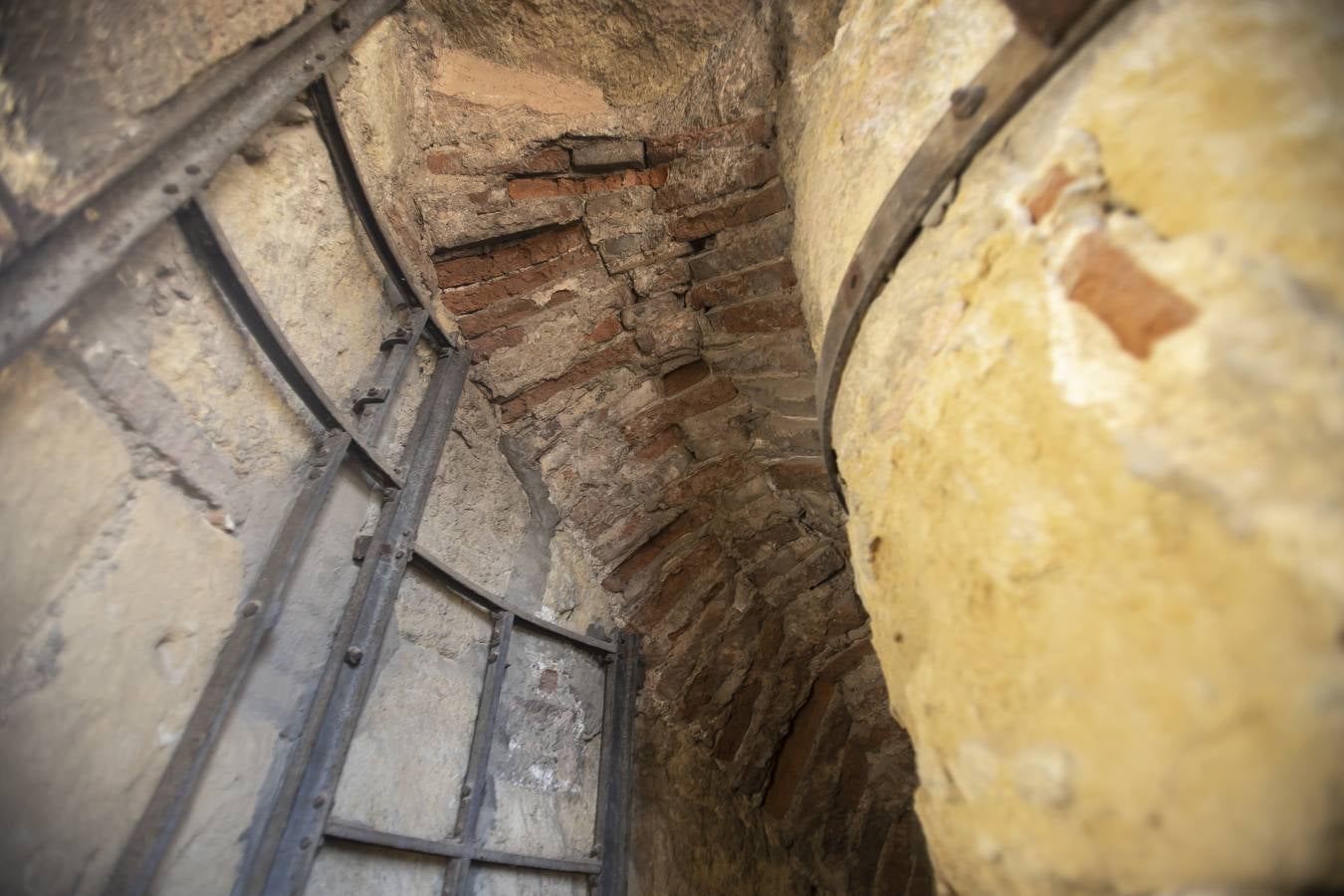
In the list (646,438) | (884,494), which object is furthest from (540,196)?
(884,494)

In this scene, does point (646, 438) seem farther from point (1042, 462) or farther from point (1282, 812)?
point (1282, 812)

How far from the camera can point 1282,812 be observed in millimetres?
391

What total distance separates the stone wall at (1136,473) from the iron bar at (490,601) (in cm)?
86

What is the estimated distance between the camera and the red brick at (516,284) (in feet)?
5.24

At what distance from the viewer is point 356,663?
113 cm

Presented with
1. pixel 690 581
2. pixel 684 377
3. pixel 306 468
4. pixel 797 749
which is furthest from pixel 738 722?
pixel 306 468

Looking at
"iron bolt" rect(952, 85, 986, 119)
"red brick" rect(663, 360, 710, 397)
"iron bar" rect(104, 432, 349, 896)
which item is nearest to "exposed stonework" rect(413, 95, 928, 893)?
"red brick" rect(663, 360, 710, 397)

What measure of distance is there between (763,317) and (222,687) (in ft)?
3.93

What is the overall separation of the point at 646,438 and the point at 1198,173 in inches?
55.0

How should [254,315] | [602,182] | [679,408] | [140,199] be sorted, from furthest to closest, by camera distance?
[679,408]
[602,182]
[254,315]
[140,199]

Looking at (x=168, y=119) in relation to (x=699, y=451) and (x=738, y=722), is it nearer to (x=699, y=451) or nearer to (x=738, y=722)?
(x=699, y=451)

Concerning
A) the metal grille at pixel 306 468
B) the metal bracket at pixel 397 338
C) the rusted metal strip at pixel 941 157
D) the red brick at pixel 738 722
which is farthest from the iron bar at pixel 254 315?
the red brick at pixel 738 722

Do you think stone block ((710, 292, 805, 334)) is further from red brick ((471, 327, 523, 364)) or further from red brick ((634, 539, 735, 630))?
red brick ((634, 539, 735, 630))

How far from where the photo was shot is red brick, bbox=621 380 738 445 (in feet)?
5.94
